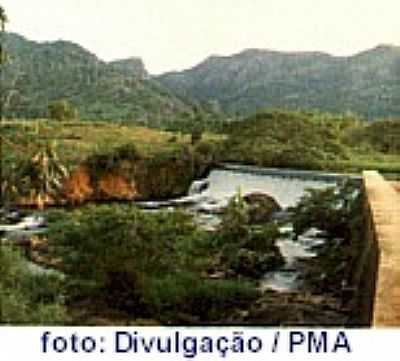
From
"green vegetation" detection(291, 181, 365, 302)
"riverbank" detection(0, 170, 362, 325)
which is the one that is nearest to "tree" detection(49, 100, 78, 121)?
"riverbank" detection(0, 170, 362, 325)

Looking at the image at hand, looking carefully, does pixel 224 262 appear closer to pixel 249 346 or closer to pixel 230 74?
pixel 249 346

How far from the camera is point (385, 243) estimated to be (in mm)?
2234

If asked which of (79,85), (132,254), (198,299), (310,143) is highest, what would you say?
(79,85)

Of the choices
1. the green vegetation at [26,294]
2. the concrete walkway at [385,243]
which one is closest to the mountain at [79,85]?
the green vegetation at [26,294]

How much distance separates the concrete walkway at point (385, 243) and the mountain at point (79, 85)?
22.3 inches

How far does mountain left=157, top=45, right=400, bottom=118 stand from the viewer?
268 centimetres

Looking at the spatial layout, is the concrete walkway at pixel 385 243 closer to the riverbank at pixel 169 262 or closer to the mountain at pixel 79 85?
the riverbank at pixel 169 262

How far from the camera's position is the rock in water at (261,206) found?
Answer: 8.76ft

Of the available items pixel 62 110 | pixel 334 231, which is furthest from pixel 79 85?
pixel 334 231

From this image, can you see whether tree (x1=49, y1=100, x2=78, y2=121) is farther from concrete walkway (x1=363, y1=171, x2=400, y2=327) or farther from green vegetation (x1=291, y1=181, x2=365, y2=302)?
concrete walkway (x1=363, y1=171, x2=400, y2=327)

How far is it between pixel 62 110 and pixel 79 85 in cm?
9

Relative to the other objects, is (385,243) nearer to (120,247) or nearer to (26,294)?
(120,247)

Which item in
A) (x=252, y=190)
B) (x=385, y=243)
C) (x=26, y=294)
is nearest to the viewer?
(x=385, y=243)

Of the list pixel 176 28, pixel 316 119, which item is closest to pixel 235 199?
pixel 316 119
